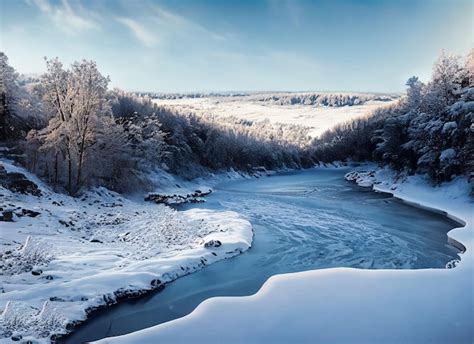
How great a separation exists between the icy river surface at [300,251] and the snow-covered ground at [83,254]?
2.19 feet

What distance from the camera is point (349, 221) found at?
23938 millimetres

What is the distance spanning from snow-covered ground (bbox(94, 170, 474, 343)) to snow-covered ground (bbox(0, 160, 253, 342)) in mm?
2231

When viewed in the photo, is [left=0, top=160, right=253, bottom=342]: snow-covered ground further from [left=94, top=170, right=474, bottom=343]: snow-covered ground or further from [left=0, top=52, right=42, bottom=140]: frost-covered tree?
[left=0, top=52, right=42, bottom=140]: frost-covered tree

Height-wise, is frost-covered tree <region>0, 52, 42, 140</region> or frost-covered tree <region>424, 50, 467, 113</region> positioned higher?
frost-covered tree <region>424, 50, 467, 113</region>

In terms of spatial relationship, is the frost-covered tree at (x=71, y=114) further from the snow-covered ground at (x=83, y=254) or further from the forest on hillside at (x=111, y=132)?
the snow-covered ground at (x=83, y=254)

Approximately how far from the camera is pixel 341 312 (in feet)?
29.5

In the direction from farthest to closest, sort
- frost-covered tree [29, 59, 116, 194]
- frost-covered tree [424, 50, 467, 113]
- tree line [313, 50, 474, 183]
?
frost-covered tree [424, 50, 467, 113]
tree line [313, 50, 474, 183]
frost-covered tree [29, 59, 116, 194]

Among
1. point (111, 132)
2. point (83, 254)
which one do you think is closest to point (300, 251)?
point (83, 254)

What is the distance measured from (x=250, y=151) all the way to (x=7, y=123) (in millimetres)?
58940

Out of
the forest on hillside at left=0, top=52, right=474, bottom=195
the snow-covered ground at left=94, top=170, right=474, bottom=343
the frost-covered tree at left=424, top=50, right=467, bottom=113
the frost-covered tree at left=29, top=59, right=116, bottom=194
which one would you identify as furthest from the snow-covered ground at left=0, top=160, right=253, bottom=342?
the frost-covered tree at left=424, top=50, right=467, bottom=113

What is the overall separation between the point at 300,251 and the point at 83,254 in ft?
30.5

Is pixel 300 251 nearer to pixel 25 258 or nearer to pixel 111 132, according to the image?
pixel 25 258

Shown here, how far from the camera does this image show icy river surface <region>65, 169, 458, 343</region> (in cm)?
1010

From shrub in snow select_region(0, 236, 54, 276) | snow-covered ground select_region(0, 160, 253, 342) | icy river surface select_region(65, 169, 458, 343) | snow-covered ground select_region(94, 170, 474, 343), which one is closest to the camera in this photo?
snow-covered ground select_region(94, 170, 474, 343)
